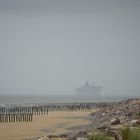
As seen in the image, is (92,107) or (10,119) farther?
(92,107)

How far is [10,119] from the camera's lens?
42.4 m

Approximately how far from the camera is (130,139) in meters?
12.8

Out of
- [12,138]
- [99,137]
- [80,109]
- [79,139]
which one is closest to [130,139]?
[99,137]

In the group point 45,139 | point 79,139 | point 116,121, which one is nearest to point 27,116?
point 116,121

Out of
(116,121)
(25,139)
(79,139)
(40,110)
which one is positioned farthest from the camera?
(40,110)

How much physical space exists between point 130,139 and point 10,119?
31052 millimetres

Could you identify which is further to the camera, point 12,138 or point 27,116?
point 27,116

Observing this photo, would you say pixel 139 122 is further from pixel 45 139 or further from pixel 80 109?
pixel 80 109

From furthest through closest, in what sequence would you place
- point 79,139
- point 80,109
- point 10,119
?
point 80,109 < point 10,119 < point 79,139

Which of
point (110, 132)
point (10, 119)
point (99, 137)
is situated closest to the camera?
point (99, 137)

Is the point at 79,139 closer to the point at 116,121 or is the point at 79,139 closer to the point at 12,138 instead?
the point at 12,138

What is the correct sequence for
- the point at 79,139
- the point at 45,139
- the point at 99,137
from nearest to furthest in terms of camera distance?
the point at 99,137 → the point at 79,139 → the point at 45,139

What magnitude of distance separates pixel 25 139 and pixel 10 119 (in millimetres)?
18192

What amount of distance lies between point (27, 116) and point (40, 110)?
54.9 ft
